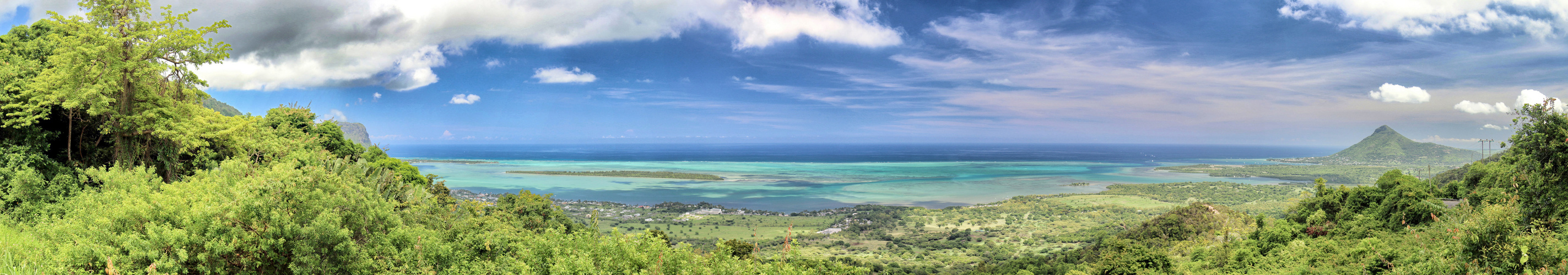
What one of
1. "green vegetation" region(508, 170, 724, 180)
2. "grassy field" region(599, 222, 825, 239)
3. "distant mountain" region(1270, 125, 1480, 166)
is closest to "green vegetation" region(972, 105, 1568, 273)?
"grassy field" region(599, 222, 825, 239)

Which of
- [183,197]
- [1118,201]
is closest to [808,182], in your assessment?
[1118,201]

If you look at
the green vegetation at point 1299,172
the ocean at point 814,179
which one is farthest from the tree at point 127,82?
the green vegetation at point 1299,172

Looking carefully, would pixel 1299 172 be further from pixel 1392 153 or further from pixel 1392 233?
pixel 1392 233

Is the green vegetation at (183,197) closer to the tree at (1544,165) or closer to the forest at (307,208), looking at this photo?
the forest at (307,208)

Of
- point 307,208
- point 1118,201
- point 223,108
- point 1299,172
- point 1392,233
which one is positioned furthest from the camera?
point 1299,172

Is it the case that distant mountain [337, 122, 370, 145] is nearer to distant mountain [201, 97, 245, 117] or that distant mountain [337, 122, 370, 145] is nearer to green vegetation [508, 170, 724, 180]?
green vegetation [508, 170, 724, 180]

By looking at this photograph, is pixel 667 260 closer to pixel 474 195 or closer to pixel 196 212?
pixel 196 212
